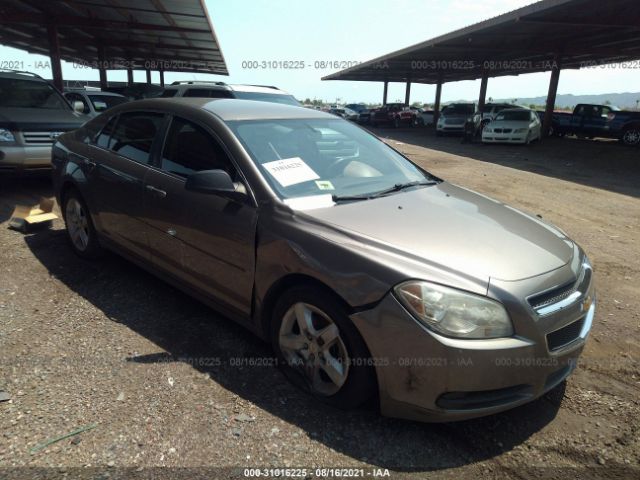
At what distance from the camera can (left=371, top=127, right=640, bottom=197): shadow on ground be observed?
11648mm

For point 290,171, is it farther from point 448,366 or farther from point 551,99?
point 551,99

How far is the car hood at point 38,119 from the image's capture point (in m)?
6.48

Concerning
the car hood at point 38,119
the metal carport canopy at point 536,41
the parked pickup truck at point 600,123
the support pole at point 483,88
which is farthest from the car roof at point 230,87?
the support pole at point 483,88

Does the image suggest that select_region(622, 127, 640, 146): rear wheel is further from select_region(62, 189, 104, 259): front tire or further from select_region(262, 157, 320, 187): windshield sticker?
select_region(62, 189, 104, 259): front tire

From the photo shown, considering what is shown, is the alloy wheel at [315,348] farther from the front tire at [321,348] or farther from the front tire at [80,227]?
the front tire at [80,227]

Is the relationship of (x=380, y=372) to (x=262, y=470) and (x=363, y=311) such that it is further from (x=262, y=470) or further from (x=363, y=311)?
(x=262, y=470)

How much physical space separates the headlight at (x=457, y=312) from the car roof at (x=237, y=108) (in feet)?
6.27

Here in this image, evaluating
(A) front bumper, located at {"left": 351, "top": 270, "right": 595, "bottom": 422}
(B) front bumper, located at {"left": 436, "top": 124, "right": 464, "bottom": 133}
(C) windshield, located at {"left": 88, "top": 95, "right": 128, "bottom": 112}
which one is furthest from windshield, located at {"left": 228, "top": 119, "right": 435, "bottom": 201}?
(B) front bumper, located at {"left": 436, "top": 124, "right": 464, "bottom": 133}

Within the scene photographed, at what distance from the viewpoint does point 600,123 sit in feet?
69.9

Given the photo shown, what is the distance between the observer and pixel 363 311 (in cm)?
226

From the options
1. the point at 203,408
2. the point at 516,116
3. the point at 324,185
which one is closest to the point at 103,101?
the point at 324,185

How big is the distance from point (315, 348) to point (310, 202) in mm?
876

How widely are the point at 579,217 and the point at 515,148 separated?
1260cm

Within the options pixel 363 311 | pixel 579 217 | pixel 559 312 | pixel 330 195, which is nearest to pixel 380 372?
pixel 363 311
